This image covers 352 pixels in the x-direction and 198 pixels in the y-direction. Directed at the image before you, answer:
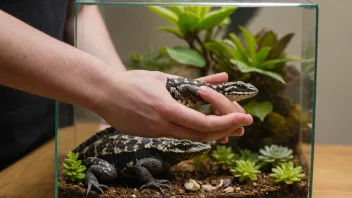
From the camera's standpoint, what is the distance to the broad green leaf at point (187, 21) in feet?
4.19

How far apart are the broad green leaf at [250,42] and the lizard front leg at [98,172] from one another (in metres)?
0.45

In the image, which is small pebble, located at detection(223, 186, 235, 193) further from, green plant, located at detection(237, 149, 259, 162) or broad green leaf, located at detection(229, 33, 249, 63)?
broad green leaf, located at detection(229, 33, 249, 63)

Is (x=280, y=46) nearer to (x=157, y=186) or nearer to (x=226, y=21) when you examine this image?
(x=226, y=21)

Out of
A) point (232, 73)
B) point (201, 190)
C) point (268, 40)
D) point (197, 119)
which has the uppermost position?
point (268, 40)

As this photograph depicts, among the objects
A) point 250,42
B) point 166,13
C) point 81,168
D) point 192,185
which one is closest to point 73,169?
point 81,168

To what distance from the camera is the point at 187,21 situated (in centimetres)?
130

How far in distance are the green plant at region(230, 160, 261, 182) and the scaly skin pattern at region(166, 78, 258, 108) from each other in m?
0.15

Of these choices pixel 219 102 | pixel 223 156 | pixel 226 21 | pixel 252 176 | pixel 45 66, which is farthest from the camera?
pixel 226 21

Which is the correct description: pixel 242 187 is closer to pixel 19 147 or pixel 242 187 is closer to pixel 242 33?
pixel 242 33

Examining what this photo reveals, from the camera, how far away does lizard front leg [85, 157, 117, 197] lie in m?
0.99

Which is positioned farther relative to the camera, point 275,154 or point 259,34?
point 259,34

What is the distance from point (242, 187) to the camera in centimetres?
103

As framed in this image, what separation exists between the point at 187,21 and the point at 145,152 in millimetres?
400

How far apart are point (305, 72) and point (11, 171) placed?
2.46ft
